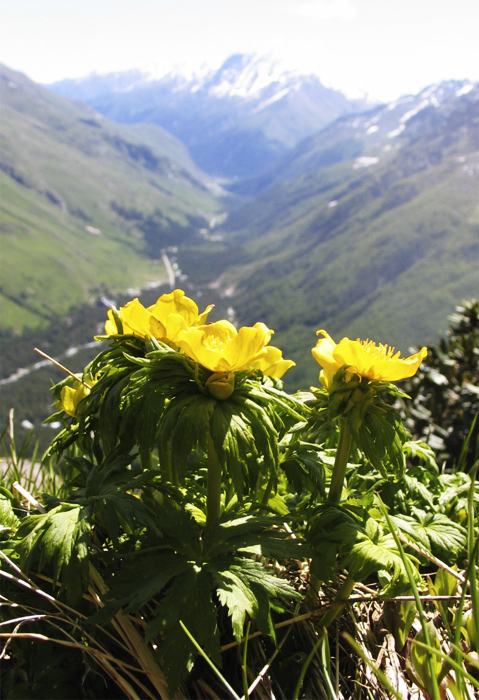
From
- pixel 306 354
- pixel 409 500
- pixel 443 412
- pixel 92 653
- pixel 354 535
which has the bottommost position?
pixel 306 354

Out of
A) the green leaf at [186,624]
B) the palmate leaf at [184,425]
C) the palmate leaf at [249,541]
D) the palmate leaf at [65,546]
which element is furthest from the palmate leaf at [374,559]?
the palmate leaf at [65,546]

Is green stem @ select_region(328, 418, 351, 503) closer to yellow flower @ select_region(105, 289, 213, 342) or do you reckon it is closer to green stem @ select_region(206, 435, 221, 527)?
green stem @ select_region(206, 435, 221, 527)

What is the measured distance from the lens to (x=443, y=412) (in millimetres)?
6793

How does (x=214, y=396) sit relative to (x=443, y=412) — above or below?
above

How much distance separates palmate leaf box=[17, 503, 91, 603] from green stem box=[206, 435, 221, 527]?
0.51 m

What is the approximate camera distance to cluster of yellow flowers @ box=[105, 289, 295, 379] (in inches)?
79.8

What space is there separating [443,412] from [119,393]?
18.3 ft

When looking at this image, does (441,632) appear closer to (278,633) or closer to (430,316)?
(278,633)

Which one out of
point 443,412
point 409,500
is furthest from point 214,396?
point 443,412

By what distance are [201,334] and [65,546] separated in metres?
0.93

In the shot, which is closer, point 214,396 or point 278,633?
point 214,396

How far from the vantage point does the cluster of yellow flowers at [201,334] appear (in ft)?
6.65

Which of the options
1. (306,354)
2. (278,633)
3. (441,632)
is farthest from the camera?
(306,354)

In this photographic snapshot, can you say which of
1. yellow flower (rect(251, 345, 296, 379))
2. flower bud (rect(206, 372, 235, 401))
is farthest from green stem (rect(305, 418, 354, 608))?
flower bud (rect(206, 372, 235, 401))
